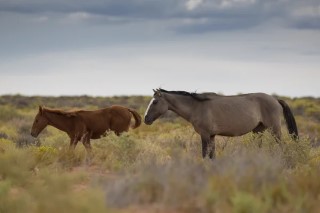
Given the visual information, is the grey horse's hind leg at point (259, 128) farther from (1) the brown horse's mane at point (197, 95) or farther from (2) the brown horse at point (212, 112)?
(1) the brown horse's mane at point (197, 95)

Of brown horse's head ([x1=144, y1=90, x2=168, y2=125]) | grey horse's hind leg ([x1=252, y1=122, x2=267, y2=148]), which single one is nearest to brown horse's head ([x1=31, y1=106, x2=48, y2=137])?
brown horse's head ([x1=144, y1=90, x2=168, y2=125])

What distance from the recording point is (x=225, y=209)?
8.11 meters

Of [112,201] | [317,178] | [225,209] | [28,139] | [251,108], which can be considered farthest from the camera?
[28,139]

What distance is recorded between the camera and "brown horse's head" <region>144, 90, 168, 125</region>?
14.6m

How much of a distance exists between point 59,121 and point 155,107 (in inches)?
107

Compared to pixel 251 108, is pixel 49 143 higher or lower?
lower

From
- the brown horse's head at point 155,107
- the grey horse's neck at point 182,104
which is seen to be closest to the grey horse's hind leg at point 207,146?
the grey horse's neck at point 182,104

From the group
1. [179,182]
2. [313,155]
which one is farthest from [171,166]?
[313,155]

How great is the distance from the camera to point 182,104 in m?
14.7

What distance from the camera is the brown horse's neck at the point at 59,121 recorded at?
15.8 meters

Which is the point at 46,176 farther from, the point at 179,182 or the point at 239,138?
the point at 239,138

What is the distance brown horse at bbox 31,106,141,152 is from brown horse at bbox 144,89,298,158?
5.59 ft

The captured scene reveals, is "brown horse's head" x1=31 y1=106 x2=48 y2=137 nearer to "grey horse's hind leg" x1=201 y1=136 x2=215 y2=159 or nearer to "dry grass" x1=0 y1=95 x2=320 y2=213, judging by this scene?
"dry grass" x1=0 y1=95 x2=320 y2=213

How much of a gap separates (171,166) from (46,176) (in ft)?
6.35
